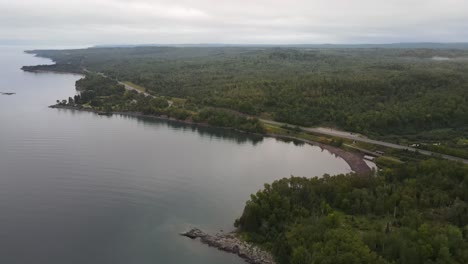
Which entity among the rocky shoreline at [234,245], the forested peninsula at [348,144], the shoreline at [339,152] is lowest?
the rocky shoreline at [234,245]

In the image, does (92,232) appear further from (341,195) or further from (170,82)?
(170,82)

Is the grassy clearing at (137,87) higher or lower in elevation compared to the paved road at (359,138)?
higher

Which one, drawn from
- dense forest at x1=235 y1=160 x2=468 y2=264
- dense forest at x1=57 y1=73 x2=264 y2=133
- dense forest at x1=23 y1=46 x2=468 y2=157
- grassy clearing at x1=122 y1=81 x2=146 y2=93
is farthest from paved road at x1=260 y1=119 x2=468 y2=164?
grassy clearing at x1=122 y1=81 x2=146 y2=93

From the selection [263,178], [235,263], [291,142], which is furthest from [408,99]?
[235,263]

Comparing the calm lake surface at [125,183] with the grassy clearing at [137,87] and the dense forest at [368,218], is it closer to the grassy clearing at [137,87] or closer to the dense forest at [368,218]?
the dense forest at [368,218]

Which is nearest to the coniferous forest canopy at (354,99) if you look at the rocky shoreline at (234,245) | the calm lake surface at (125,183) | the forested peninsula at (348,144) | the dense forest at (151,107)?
the forested peninsula at (348,144)
